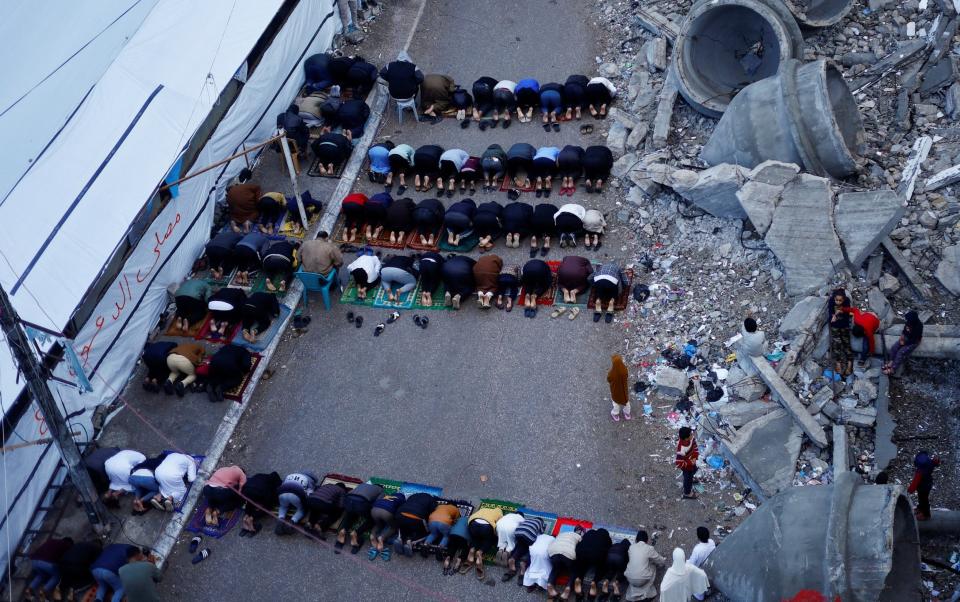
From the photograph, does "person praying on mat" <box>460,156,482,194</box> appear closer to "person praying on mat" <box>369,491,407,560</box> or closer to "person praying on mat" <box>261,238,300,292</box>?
"person praying on mat" <box>261,238,300,292</box>

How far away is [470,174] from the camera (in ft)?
62.1

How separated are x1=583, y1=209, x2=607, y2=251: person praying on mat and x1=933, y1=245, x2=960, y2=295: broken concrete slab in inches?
209

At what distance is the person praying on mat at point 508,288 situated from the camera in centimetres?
1672

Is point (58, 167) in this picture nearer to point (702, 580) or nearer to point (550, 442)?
point (550, 442)

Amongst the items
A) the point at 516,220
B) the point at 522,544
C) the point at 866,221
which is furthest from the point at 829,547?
the point at 516,220

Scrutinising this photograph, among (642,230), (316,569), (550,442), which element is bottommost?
(316,569)

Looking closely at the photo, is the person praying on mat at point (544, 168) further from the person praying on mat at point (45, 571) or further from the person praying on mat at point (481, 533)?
the person praying on mat at point (45, 571)

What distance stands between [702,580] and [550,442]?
11.0ft

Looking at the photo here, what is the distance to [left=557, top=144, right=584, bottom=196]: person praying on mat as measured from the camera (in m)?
18.5

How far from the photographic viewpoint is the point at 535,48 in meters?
22.2

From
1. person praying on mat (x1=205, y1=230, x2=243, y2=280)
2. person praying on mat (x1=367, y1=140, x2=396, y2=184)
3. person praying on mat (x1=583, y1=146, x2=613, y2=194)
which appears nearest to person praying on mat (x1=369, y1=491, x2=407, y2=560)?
person praying on mat (x1=205, y1=230, x2=243, y2=280)

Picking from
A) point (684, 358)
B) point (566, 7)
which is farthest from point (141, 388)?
point (566, 7)

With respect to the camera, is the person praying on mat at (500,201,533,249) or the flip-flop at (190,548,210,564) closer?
the flip-flop at (190,548,210,564)

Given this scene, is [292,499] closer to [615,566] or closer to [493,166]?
[615,566]
